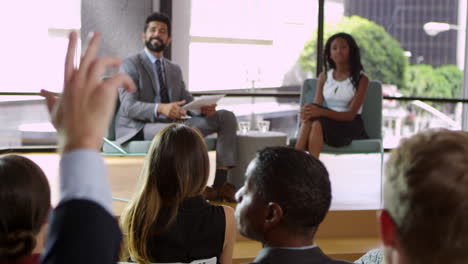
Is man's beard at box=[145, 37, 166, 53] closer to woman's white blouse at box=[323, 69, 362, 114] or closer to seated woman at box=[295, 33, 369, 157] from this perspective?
seated woman at box=[295, 33, 369, 157]

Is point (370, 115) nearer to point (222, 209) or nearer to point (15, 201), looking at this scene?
point (222, 209)

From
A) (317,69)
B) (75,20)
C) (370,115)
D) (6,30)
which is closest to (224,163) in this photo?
(370,115)

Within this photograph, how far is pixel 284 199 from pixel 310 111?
10.9ft

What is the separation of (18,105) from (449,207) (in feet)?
21.5

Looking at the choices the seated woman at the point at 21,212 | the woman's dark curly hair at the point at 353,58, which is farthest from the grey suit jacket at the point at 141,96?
the seated woman at the point at 21,212

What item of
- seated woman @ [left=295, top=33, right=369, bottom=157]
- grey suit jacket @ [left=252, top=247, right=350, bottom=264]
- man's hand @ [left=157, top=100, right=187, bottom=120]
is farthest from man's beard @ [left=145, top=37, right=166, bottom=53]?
grey suit jacket @ [left=252, top=247, right=350, bottom=264]

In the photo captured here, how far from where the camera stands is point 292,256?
4.17 ft

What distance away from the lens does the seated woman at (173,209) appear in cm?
199

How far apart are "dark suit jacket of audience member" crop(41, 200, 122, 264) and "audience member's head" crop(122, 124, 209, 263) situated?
1.39 metres

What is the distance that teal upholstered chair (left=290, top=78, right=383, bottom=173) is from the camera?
15.2 feet

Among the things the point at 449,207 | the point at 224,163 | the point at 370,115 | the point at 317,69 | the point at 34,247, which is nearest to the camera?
the point at 449,207

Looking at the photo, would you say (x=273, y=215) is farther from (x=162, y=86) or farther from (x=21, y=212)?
(x=162, y=86)

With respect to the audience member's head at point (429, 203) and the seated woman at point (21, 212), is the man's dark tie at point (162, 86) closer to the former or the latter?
the seated woman at point (21, 212)

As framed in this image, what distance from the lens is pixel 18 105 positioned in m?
6.77
